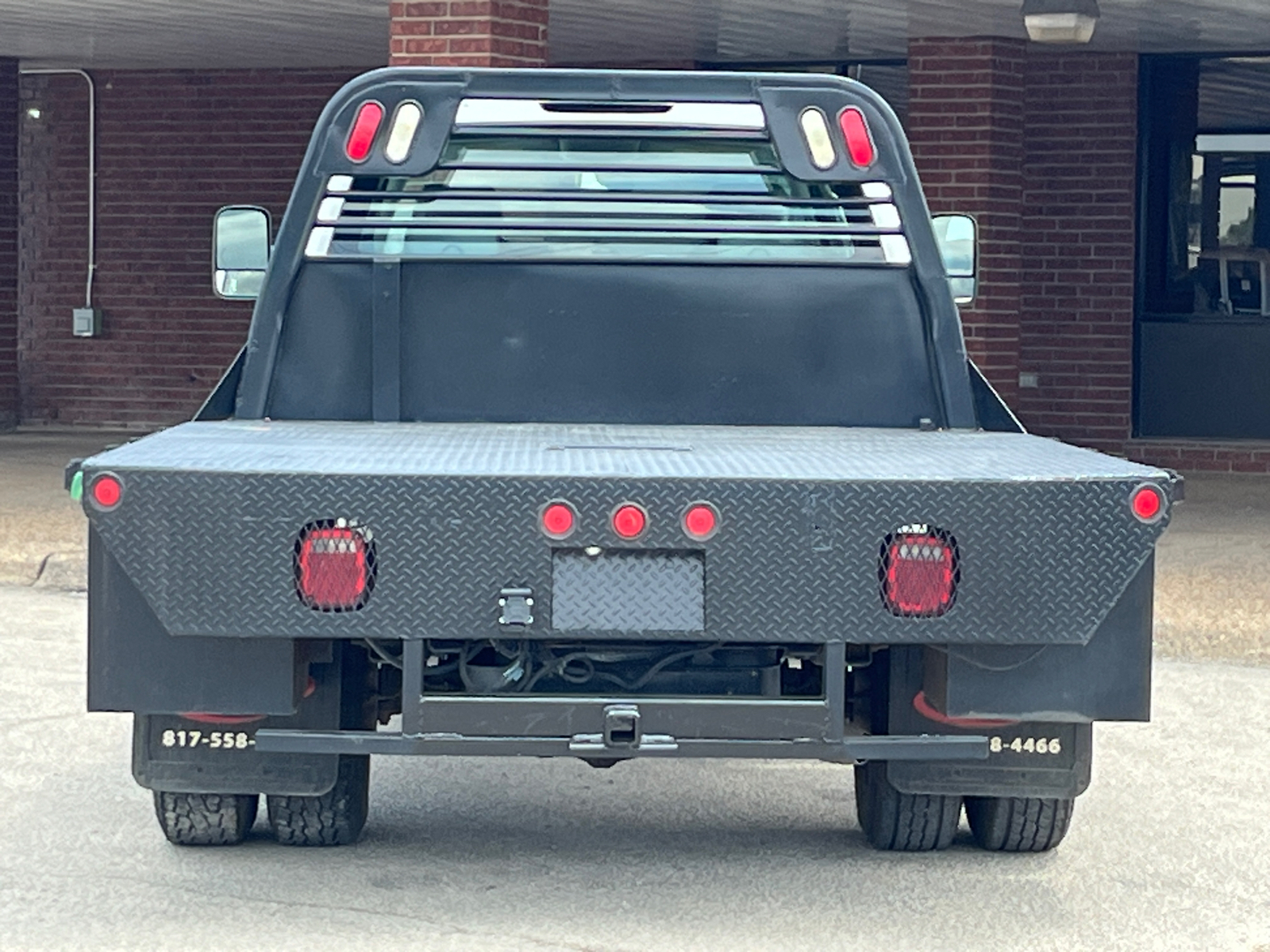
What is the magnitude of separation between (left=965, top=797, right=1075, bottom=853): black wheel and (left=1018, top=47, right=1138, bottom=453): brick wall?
11059 millimetres

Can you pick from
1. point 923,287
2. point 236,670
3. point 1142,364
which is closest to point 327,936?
point 236,670

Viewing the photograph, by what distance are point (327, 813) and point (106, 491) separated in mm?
1407

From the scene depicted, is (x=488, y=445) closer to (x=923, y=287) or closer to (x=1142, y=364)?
(x=923, y=287)

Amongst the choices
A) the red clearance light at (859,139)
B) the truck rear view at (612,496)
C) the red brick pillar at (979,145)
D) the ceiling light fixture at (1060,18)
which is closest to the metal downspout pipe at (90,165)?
the red brick pillar at (979,145)

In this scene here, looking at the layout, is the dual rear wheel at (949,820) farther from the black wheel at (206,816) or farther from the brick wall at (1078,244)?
the brick wall at (1078,244)

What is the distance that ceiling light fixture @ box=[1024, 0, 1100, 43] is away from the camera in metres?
12.1

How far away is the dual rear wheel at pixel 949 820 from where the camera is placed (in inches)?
239

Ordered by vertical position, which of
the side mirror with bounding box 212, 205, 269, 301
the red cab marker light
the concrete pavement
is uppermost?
the side mirror with bounding box 212, 205, 269, 301

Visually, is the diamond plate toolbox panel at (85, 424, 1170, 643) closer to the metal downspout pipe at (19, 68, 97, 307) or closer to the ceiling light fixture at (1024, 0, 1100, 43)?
the ceiling light fixture at (1024, 0, 1100, 43)

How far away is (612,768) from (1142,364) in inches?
426

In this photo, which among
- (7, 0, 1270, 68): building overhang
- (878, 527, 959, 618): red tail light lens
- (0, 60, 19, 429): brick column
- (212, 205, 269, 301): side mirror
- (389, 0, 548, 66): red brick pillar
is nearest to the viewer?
(878, 527, 959, 618): red tail light lens

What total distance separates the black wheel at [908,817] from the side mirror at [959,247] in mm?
1633

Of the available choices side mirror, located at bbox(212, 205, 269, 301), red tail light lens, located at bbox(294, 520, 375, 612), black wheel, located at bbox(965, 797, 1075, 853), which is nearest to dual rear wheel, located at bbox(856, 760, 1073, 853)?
black wheel, located at bbox(965, 797, 1075, 853)

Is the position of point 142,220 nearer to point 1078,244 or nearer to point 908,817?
point 1078,244
